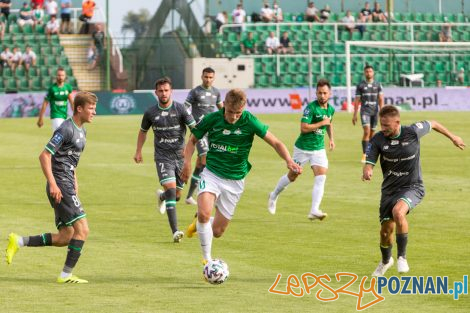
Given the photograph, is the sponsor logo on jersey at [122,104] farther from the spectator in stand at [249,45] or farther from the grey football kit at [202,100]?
the grey football kit at [202,100]

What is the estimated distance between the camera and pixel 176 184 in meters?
16.7

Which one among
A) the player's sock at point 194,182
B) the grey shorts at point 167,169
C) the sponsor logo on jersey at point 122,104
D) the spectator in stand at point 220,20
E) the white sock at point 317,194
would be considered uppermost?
the spectator in stand at point 220,20

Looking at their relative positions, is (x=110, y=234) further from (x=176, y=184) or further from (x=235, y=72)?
(x=235, y=72)

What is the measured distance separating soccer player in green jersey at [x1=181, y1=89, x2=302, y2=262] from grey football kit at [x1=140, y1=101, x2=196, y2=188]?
363 centimetres

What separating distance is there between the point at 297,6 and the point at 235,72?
38.6 feet

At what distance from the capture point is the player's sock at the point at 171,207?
15195 mm

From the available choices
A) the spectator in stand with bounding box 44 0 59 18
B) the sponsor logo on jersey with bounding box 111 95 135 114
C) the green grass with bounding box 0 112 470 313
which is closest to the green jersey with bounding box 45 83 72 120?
the green grass with bounding box 0 112 470 313

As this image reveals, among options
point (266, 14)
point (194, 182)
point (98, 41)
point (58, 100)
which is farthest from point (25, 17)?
point (194, 182)

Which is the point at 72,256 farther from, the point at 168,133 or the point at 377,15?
the point at 377,15

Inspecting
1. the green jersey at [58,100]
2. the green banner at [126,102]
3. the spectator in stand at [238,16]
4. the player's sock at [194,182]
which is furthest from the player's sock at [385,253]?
the spectator in stand at [238,16]

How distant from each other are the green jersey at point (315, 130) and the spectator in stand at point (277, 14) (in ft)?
133

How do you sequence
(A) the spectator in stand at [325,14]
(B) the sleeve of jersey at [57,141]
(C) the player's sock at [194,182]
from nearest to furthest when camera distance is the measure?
(B) the sleeve of jersey at [57,141] < (C) the player's sock at [194,182] < (A) the spectator in stand at [325,14]

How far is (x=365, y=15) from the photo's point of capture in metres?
59.2

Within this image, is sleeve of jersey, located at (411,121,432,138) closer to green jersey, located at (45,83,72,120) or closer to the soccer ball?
the soccer ball
